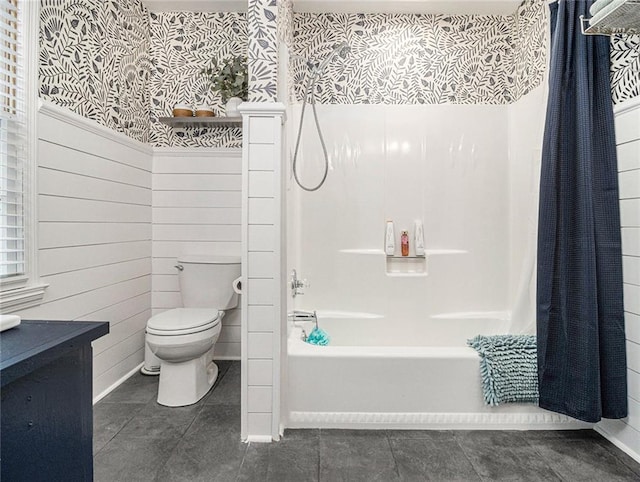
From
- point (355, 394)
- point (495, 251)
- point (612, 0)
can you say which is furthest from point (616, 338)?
point (612, 0)

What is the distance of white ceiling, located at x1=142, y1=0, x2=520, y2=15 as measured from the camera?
98.5 inches

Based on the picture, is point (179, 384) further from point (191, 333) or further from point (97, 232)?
point (97, 232)

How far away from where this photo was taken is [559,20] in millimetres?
1732

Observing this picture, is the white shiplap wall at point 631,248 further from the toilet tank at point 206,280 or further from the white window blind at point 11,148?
the white window blind at point 11,148

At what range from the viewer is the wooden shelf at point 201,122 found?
2584mm

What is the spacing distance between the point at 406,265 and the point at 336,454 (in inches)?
54.5

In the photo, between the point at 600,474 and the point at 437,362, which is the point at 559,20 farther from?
the point at 600,474

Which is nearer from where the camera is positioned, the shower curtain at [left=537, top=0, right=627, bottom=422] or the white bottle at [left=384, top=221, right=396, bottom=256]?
the shower curtain at [left=537, top=0, right=627, bottom=422]

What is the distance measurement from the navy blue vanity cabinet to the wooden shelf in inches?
76.6

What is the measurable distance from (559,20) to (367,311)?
1946 millimetres

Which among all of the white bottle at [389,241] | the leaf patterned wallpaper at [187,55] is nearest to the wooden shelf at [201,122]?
the leaf patterned wallpaper at [187,55]

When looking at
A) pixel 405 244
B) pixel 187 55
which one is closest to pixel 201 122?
pixel 187 55

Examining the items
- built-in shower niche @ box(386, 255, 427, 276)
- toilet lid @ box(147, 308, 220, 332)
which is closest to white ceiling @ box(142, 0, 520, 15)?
built-in shower niche @ box(386, 255, 427, 276)

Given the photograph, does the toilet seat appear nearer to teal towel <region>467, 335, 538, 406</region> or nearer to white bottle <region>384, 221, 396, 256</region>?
white bottle <region>384, 221, 396, 256</region>
